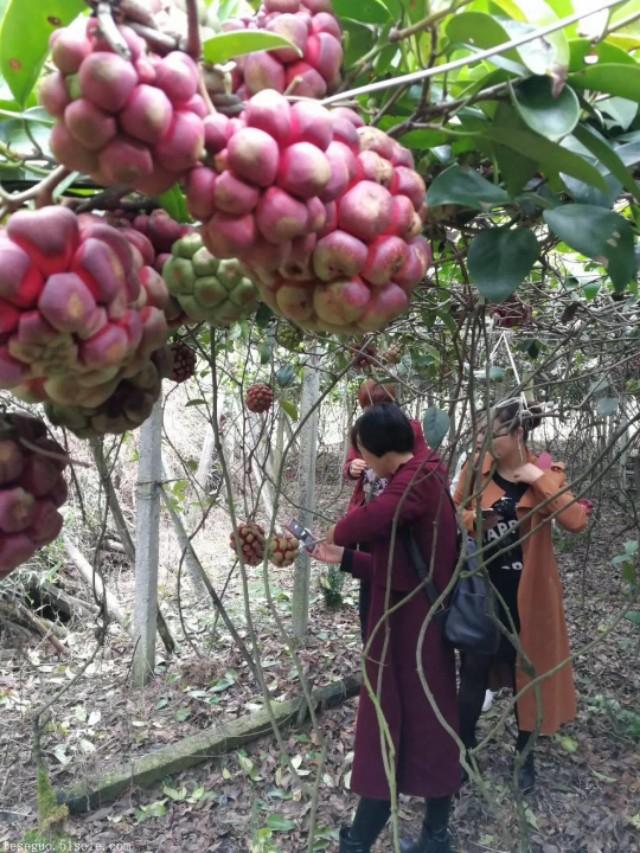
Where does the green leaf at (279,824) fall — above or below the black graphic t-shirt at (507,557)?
below

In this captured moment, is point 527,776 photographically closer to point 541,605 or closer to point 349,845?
point 541,605

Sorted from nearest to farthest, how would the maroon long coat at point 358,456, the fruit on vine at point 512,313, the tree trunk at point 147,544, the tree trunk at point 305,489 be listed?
the fruit on vine at point 512,313, the maroon long coat at point 358,456, the tree trunk at point 147,544, the tree trunk at point 305,489

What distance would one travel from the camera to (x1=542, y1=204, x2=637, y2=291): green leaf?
477mm

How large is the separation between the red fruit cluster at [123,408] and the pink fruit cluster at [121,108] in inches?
6.5

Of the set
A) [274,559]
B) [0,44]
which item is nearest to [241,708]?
[274,559]

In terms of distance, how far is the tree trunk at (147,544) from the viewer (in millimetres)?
2154

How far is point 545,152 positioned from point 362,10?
0.17m

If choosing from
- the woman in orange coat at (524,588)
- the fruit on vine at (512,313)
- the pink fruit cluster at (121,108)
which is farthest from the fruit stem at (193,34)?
the woman in orange coat at (524,588)

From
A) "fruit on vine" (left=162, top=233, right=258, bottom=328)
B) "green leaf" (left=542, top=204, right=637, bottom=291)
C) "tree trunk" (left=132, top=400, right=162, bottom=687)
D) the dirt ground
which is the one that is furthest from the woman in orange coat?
"fruit on vine" (left=162, top=233, right=258, bottom=328)

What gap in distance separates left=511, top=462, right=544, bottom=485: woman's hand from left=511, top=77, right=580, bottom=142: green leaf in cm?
168

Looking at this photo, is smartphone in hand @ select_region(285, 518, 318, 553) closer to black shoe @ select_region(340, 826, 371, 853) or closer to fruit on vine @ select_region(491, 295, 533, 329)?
black shoe @ select_region(340, 826, 371, 853)

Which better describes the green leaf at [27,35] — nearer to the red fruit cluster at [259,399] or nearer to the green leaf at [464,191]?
the green leaf at [464,191]

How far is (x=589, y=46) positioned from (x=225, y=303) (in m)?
0.31

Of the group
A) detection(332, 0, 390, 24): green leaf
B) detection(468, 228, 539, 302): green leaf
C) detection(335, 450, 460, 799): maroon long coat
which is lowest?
detection(335, 450, 460, 799): maroon long coat
